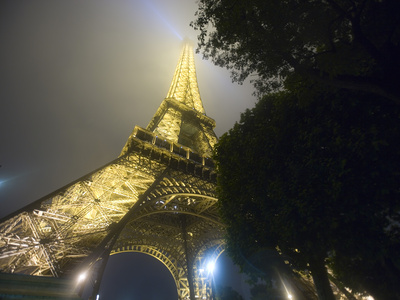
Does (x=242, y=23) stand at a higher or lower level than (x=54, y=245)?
higher

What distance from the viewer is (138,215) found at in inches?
555

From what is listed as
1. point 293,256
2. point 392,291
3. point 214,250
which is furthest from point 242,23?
point 214,250

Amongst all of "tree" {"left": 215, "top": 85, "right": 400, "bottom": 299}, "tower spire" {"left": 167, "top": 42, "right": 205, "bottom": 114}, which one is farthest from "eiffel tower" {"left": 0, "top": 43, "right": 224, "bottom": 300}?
"tree" {"left": 215, "top": 85, "right": 400, "bottom": 299}

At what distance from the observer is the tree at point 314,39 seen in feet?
14.2

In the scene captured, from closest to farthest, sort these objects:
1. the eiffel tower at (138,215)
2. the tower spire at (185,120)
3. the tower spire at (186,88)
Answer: the eiffel tower at (138,215) → the tower spire at (185,120) → the tower spire at (186,88)

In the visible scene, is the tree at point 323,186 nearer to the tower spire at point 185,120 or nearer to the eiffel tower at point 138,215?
the eiffel tower at point 138,215

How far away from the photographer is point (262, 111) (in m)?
8.81

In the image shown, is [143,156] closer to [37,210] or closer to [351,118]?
[37,210]

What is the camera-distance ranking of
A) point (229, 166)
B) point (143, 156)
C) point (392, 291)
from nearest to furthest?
point (392, 291) → point (229, 166) → point (143, 156)

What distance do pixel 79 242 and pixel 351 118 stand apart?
11.3 m

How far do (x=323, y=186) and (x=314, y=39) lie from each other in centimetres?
433

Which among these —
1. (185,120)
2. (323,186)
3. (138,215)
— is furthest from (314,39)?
(185,120)

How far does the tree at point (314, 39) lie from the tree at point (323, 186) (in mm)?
979

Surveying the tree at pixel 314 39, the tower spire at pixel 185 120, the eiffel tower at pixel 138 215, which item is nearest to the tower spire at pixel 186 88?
the tower spire at pixel 185 120
